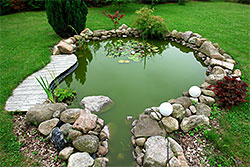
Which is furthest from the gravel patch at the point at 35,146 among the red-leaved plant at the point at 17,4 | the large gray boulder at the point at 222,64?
the red-leaved plant at the point at 17,4

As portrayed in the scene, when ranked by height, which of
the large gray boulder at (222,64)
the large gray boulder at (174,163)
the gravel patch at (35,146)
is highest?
the large gray boulder at (222,64)

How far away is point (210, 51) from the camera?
4.98m

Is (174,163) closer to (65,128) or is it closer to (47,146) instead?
(65,128)

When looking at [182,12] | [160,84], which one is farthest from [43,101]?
[182,12]

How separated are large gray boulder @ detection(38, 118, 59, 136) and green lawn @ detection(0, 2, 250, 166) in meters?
0.41

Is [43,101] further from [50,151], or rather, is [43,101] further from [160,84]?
[160,84]

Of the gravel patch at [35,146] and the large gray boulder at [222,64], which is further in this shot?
the large gray boulder at [222,64]

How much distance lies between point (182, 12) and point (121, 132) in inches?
370

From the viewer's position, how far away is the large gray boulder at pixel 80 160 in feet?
7.48

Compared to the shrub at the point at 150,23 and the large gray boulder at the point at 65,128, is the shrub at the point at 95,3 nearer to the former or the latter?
the shrub at the point at 150,23

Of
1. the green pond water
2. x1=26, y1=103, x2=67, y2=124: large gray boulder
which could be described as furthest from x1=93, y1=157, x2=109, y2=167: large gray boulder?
x1=26, y1=103, x2=67, y2=124: large gray boulder

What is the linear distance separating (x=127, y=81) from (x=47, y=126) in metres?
2.09

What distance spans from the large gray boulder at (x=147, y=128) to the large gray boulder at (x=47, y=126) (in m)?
1.29

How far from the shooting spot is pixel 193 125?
113 inches
